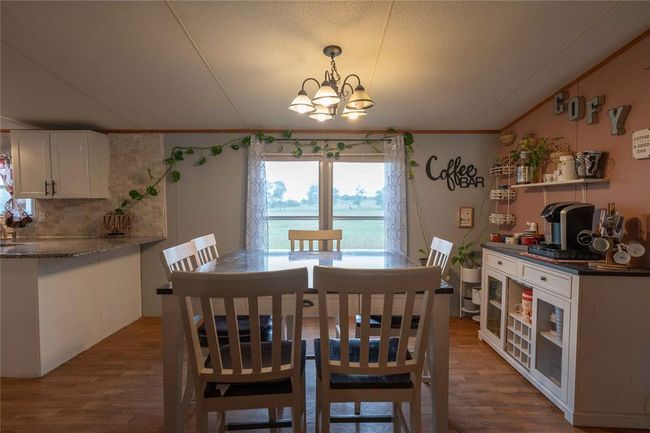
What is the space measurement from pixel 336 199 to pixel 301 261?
1695 millimetres

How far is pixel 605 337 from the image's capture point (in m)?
1.87

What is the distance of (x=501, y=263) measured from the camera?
272cm

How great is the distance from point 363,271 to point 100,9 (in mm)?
1924

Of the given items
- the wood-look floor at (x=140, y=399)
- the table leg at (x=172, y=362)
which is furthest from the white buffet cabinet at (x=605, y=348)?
the table leg at (x=172, y=362)

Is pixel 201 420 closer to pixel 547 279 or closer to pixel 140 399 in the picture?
pixel 140 399

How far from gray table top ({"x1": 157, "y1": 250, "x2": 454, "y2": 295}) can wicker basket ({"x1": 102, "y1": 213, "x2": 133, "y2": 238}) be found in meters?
1.82

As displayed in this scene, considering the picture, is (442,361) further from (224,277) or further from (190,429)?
(190,429)

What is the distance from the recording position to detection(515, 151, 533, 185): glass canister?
Result: 2949 mm

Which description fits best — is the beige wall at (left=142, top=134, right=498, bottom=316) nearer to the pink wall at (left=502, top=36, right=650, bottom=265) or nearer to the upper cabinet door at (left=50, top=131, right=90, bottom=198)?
the upper cabinet door at (left=50, top=131, right=90, bottom=198)

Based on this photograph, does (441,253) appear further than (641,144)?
Yes

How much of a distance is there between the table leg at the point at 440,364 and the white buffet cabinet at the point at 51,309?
2.69 metres

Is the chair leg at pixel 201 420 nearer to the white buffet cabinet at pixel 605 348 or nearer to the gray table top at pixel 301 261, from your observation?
the gray table top at pixel 301 261

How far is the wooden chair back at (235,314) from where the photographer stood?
45.6 inches

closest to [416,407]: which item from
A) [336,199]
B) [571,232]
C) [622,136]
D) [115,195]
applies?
[571,232]
